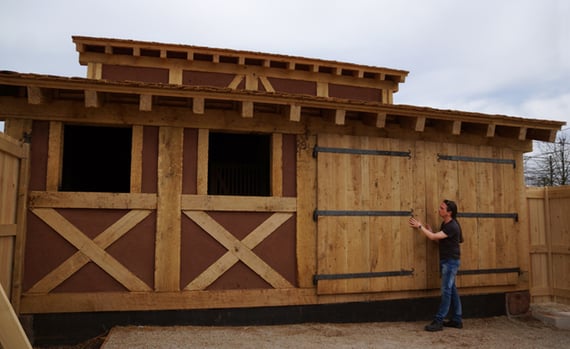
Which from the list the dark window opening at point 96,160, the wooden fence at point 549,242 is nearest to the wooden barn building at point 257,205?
the wooden fence at point 549,242

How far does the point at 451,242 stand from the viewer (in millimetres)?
5980

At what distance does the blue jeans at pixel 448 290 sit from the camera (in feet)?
19.3

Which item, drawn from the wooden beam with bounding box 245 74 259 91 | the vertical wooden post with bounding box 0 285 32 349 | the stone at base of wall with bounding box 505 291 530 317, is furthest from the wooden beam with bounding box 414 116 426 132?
the vertical wooden post with bounding box 0 285 32 349

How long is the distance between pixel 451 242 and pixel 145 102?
433 cm

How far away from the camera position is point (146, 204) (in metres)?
5.43

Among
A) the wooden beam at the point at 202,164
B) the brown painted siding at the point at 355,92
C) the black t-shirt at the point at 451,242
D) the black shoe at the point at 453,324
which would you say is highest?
the brown painted siding at the point at 355,92

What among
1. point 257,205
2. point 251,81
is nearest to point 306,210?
point 257,205

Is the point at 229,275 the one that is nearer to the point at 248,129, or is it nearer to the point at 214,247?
the point at 214,247

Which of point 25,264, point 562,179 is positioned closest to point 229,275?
point 25,264

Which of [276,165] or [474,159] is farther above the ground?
[474,159]

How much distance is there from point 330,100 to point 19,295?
4.32 meters

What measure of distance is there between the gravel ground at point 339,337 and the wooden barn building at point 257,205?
315mm

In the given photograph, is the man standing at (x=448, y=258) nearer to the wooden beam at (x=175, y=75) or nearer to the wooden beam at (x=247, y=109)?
the wooden beam at (x=247, y=109)

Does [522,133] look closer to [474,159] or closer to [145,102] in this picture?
[474,159]
